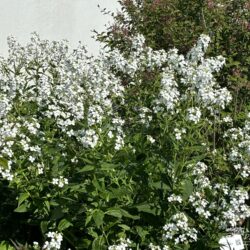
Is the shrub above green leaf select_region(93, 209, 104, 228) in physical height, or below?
above

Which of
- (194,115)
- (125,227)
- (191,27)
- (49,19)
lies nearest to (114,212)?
(125,227)

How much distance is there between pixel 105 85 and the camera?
4.23m

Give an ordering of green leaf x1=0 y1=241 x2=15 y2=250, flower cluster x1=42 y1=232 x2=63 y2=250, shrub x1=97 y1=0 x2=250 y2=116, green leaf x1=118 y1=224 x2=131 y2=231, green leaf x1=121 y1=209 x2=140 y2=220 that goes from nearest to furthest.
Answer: flower cluster x1=42 y1=232 x2=63 y2=250, green leaf x1=121 y1=209 x2=140 y2=220, green leaf x1=118 y1=224 x2=131 y2=231, green leaf x1=0 y1=241 x2=15 y2=250, shrub x1=97 y1=0 x2=250 y2=116

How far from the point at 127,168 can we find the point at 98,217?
1.43 ft

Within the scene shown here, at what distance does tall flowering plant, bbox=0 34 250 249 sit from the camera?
11.7 ft

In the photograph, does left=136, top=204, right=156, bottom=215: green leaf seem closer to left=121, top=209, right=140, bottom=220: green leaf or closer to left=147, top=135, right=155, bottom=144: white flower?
left=121, top=209, right=140, bottom=220: green leaf

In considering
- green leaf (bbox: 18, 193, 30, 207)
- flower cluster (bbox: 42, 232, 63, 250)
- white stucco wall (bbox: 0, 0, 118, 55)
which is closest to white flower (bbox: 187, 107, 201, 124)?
flower cluster (bbox: 42, 232, 63, 250)

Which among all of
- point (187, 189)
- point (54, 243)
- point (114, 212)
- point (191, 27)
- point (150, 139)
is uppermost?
point (191, 27)

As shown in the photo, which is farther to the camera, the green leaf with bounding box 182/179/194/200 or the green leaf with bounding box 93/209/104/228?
the green leaf with bounding box 182/179/194/200

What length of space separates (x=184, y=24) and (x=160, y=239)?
3047 mm

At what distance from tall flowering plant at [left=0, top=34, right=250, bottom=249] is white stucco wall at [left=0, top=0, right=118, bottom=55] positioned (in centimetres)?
469

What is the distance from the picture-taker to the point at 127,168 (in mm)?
3748

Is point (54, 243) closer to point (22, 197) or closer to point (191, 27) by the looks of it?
point (22, 197)

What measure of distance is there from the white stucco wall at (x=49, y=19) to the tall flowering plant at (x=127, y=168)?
4690 mm
